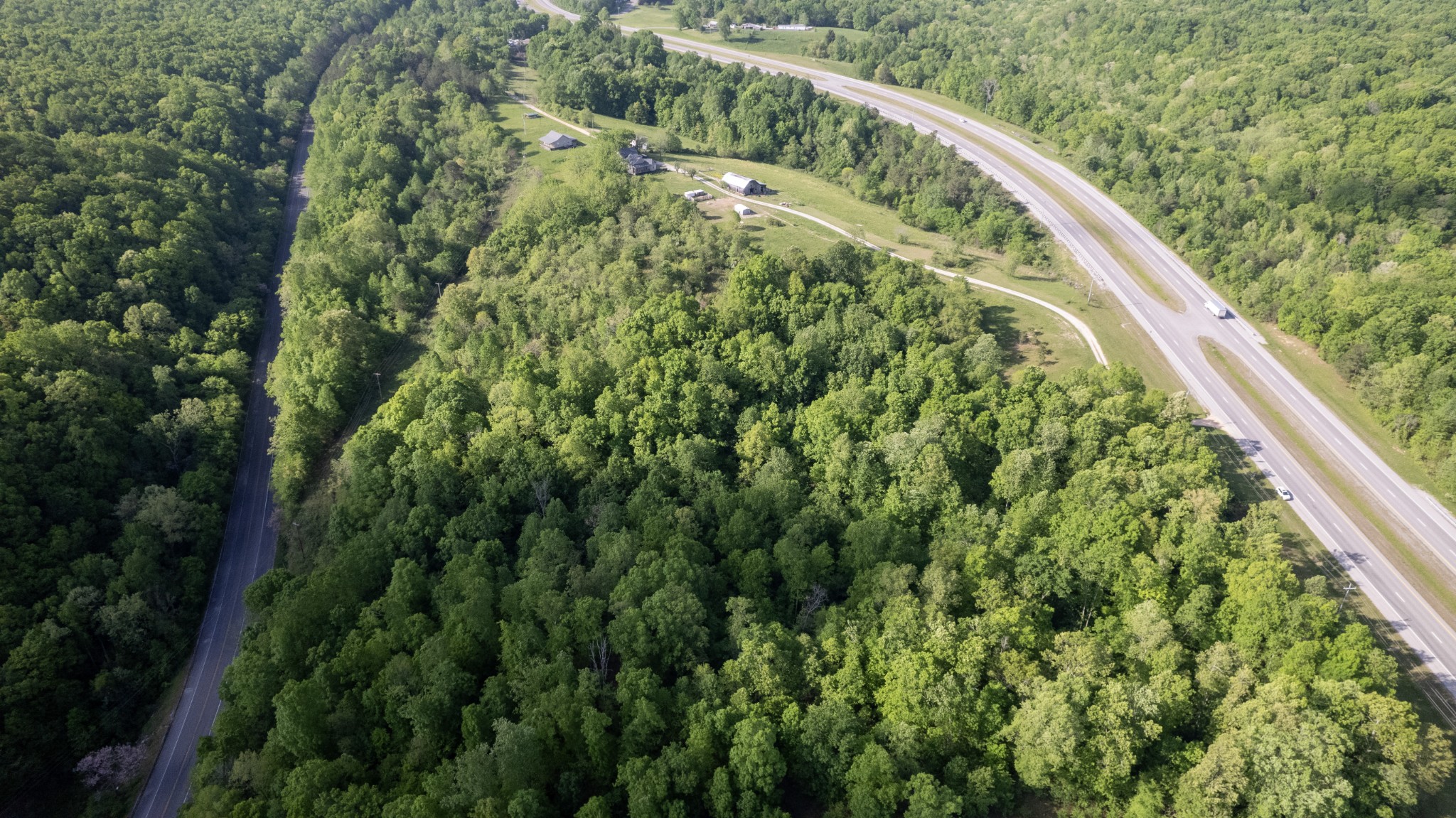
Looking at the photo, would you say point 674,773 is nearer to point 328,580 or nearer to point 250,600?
point 328,580

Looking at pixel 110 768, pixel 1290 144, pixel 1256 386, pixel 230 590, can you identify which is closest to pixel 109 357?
pixel 230 590

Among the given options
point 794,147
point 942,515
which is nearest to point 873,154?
point 794,147

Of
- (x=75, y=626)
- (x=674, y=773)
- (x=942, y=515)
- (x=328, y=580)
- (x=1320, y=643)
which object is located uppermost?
(x=1320, y=643)

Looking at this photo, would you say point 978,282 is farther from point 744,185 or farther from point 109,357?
point 109,357

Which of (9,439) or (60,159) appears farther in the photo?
(60,159)

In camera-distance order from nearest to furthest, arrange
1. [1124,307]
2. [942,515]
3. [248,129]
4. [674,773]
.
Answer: [674,773] → [942,515] → [1124,307] → [248,129]

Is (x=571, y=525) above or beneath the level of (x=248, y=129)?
beneath
